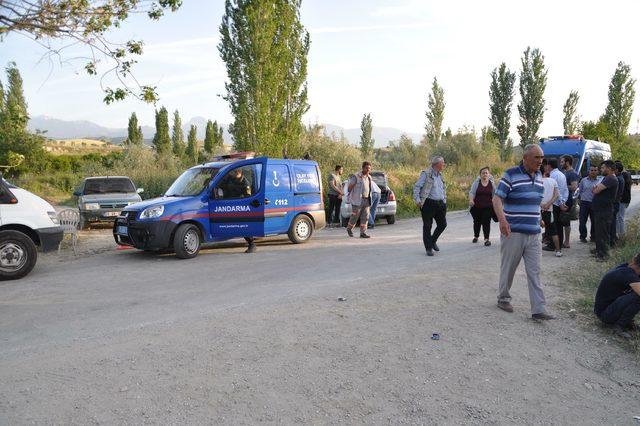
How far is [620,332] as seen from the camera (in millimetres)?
5562

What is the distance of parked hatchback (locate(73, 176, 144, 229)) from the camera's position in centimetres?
1596

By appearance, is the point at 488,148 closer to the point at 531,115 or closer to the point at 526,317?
the point at 531,115

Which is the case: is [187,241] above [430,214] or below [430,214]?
below

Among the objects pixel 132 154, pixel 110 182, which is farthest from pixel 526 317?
pixel 132 154

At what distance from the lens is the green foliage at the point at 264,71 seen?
2170 centimetres

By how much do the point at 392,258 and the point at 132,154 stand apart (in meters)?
27.7

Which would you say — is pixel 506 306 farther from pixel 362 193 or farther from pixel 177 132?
pixel 177 132

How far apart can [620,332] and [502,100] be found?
37442 millimetres

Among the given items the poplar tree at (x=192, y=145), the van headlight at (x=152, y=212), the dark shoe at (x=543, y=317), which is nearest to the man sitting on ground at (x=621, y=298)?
the dark shoe at (x=543, y=317)

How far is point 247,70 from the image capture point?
72.1 feet

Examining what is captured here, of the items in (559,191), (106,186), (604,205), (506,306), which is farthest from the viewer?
(106,186)

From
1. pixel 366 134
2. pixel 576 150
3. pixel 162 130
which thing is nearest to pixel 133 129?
pixel 162 130

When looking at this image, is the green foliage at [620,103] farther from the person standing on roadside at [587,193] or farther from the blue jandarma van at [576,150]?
the person standing on roadside at [587,193]

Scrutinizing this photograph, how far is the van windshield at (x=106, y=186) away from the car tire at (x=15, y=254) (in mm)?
8749
